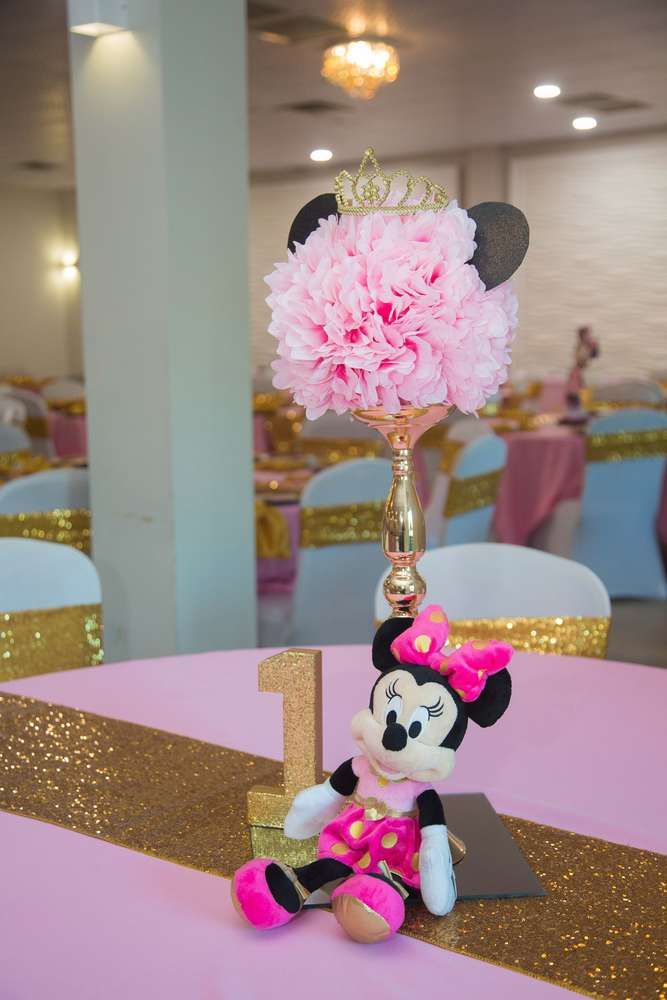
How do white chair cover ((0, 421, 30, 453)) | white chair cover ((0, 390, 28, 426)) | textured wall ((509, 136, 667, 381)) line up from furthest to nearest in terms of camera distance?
1. textured wall ((509, 136, 667, 381))
2. white chair cover ((0, 390, 28, 426))
3. white chair cover ((0, 421, 30, 453))

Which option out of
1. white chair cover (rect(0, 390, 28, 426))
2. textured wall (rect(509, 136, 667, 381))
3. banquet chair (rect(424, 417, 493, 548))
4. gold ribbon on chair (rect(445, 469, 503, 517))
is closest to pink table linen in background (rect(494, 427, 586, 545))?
banquet chair (rect(424, 417, 493, 548))

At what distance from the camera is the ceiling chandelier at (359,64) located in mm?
6031

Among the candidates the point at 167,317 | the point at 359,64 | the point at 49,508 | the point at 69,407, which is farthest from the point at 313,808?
the point at 69,407

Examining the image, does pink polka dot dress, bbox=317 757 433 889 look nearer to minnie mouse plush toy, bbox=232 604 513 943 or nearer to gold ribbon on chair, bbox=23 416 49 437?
minnie mouse plush toy, bbox=232 604 513 943

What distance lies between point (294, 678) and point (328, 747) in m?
0.40

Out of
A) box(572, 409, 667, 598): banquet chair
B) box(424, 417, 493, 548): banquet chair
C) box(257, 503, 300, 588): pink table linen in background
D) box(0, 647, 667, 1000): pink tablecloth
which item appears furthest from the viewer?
box(572, 409, 667, 598): banquet chair

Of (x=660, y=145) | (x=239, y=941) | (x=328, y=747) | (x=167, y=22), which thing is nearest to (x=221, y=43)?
(x=167, y=22)

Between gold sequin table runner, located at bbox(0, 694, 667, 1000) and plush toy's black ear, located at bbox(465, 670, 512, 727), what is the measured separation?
19cm

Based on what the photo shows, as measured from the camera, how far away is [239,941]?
1.04m

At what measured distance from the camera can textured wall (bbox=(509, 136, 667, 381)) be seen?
11.2 m

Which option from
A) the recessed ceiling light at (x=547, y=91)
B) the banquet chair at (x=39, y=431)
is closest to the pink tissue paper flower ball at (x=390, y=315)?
the banquet chair at (x=39, y=431)

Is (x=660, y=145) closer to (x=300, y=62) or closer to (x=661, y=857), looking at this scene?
(x=300, y=62)

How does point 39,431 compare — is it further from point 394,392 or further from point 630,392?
point 394,392

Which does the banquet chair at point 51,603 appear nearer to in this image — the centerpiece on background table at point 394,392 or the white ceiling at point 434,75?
the centerpiece on background table at point 394,392
